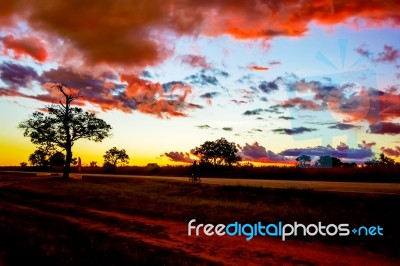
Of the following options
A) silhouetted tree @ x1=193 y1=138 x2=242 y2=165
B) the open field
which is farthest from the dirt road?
silhouetted tree @ x1=193 y1=138 x2=242 y2=165

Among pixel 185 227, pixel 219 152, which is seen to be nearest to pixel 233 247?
pixel 185 227

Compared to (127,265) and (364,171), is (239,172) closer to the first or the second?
(364,171)

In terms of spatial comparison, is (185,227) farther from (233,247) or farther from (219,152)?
(219,152)

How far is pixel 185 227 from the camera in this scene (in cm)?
1652

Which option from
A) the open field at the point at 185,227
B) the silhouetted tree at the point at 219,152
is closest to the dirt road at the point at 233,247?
the open field at the point at 185,227

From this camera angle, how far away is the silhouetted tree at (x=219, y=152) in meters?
84.3

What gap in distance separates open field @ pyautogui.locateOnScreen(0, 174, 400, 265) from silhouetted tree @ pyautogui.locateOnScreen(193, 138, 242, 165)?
186 feet

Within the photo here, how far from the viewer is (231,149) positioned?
85.4 meters

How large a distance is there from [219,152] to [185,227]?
68988 mm

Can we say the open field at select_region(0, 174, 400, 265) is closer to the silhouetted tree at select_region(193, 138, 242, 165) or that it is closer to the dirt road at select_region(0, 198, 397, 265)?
the dirt road at select_region(0, 198, 397, 265)

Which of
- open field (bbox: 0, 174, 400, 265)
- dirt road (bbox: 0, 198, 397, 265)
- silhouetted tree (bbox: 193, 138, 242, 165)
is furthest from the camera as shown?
silhouetted tree (bbox: 193, 138, 242, 165)

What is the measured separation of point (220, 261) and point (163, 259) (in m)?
1.68

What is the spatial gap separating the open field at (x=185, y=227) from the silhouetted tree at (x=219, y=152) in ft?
186

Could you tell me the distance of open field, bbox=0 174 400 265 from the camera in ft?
37.0
